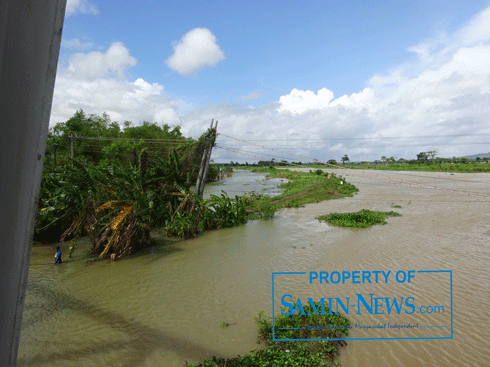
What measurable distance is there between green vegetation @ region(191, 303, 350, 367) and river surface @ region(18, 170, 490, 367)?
0.96 feet

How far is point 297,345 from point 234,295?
278 cm

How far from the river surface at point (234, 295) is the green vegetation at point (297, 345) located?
0.29 metres

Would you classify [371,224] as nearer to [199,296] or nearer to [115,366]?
[199,296]

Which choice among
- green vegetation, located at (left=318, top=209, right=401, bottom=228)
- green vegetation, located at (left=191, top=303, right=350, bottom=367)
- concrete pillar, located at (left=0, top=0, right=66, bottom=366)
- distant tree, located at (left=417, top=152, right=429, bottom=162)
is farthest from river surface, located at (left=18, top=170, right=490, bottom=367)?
distant tree, located at (left=417, top=152, right=429, bottom=162)

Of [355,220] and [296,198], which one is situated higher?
[296,198]

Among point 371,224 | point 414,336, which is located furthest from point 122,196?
point 371,224

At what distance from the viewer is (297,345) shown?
17.3 feet

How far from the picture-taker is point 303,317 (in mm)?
6125

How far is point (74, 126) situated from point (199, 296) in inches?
1171

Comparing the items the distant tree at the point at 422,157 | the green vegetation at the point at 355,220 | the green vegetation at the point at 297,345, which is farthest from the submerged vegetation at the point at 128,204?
the distant tree at the point at 422,157

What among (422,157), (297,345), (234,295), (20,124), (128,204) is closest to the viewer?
(20,124)

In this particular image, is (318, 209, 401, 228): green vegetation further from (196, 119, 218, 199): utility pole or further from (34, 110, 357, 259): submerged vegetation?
(196, 119, 218, 199): utility pole

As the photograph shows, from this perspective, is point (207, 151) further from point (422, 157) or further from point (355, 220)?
point (422, 157)

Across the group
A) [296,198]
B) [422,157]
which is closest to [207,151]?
[296,198]
